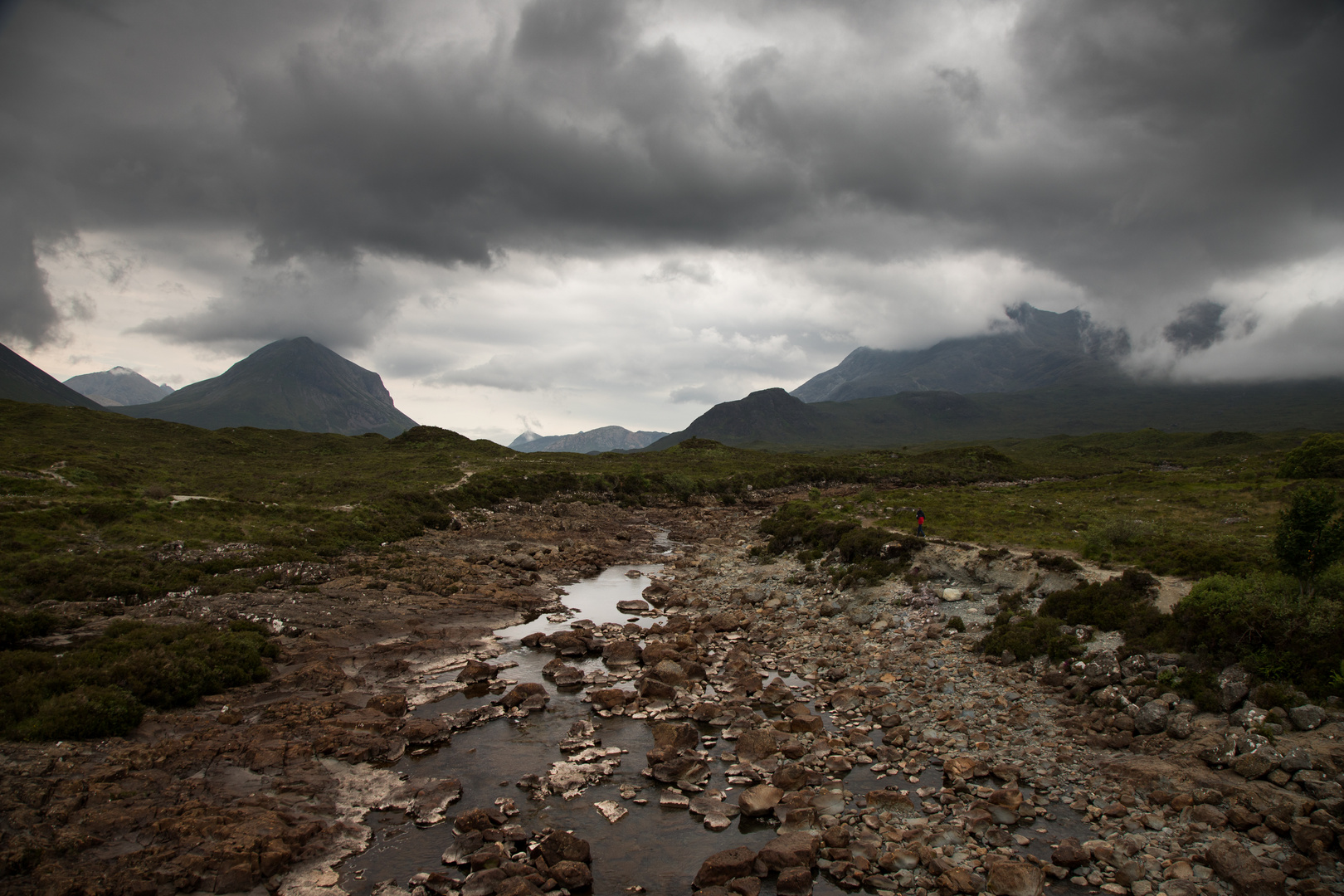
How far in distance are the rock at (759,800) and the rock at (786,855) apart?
1722 millimetres

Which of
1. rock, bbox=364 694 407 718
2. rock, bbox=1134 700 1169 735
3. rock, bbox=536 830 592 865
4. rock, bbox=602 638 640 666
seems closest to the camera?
rock, bbox=536 830 592 865

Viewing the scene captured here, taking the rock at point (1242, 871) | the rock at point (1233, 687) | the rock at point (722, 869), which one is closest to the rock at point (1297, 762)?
the rock at point (1233, 687)

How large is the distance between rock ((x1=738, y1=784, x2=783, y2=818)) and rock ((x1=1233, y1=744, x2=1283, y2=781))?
11.0 metres

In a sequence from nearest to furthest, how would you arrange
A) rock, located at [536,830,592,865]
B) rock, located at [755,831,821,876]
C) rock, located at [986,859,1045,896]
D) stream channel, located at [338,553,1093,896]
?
1. rock, located at [986,859,1045,896]
2. rock, located at [755,831,821,876]
3. stream channel, located at [338,553,1093,896]
4. rock, located at [536,830,592,865]

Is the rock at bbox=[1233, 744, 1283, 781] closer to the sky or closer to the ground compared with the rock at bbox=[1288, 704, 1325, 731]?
closer to the ground

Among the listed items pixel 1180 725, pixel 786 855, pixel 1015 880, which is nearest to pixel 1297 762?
pixel 1180 725

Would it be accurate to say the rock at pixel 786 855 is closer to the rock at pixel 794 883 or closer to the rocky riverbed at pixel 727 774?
the rocky riverbed at pixel 727 774

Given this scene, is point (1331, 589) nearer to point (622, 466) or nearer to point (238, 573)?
point (238, 573)

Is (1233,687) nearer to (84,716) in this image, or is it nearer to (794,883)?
(794,883)

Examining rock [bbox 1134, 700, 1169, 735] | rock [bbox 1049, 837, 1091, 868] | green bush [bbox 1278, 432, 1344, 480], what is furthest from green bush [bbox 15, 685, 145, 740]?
green bush [bbox 1278, 432, 1344, 480]

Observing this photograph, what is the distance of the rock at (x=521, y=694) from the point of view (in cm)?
2189

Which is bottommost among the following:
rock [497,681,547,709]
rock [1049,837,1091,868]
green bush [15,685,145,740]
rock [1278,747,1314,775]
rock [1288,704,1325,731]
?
rock [1049,837,1091,868]

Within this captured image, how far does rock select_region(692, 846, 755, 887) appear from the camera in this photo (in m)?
12.8

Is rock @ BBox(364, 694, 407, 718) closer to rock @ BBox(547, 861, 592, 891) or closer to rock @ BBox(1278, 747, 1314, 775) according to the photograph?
rock @ BBox(547, 861, 592, 891)
